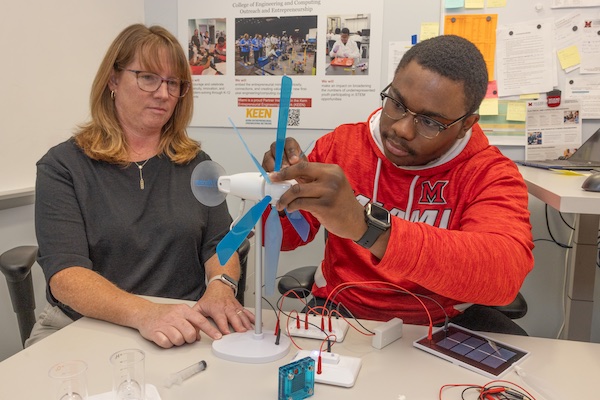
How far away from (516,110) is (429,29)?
54 centimetres

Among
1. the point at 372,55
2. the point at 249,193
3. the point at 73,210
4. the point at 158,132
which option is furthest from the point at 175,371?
the point at 372,55

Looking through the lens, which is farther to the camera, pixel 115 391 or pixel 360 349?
pixel 360 349

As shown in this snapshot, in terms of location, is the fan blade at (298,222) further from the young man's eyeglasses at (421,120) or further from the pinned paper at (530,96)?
the pinned paper at (530,96)

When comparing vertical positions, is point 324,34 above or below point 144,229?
above

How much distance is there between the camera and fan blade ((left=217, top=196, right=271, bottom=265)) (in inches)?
32.5

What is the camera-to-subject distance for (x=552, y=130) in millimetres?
2102

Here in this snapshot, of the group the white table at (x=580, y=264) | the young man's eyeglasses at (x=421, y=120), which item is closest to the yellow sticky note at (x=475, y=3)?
the white table at (x=580, y=264)

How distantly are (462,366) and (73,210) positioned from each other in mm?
1054

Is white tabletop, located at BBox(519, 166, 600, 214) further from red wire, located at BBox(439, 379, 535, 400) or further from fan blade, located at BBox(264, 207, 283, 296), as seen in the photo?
fan blade, located at BBox(264, 207, 283, 296)

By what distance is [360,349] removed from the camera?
945mm

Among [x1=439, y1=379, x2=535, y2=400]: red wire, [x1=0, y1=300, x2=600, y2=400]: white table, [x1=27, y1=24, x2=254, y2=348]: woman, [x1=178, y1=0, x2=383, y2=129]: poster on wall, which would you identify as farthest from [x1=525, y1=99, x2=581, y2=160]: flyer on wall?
[x1=439, y1=379, x2=535, y2=400]: red wire

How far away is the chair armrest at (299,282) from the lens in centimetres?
150

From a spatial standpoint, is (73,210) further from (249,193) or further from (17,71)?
(17,71)

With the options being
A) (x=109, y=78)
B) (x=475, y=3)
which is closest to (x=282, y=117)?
Answer: (x=109, y=78)
